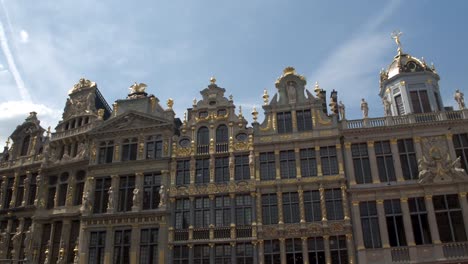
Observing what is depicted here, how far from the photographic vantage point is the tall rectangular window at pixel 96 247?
3036 centimetres

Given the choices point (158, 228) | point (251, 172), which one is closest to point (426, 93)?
point (251, 172)

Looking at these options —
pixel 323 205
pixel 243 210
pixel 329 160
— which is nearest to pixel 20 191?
pixel 243 210

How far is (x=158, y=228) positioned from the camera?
Answer: 98.4 ft

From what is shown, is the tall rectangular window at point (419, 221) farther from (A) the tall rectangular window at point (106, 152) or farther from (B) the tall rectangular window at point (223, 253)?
(A) the tall rectangular window at point (106, 152)

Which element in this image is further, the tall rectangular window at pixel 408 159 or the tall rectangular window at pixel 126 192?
the tall rectangular window at pixel 126 192

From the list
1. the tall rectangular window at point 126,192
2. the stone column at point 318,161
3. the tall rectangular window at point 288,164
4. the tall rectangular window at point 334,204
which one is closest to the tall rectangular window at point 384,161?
the tall rectangular window at point 334,204

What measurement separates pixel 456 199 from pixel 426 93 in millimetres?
7856

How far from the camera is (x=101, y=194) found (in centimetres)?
3225

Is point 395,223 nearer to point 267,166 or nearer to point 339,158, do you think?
point 339,158

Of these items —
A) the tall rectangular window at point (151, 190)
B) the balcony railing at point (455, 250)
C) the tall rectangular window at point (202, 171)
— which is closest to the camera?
the balcony railing at point (455, 250)

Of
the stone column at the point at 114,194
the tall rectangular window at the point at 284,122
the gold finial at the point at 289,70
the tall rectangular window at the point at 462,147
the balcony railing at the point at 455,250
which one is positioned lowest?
the balcony railing at the point at 455,250

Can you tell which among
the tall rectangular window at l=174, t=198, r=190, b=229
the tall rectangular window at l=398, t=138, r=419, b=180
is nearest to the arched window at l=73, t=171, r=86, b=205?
the tall rectangular window at l=174, t=198, r=190, b=229

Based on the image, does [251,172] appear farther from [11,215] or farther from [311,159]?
[11,215]

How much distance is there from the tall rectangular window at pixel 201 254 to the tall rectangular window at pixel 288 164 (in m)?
7.08
